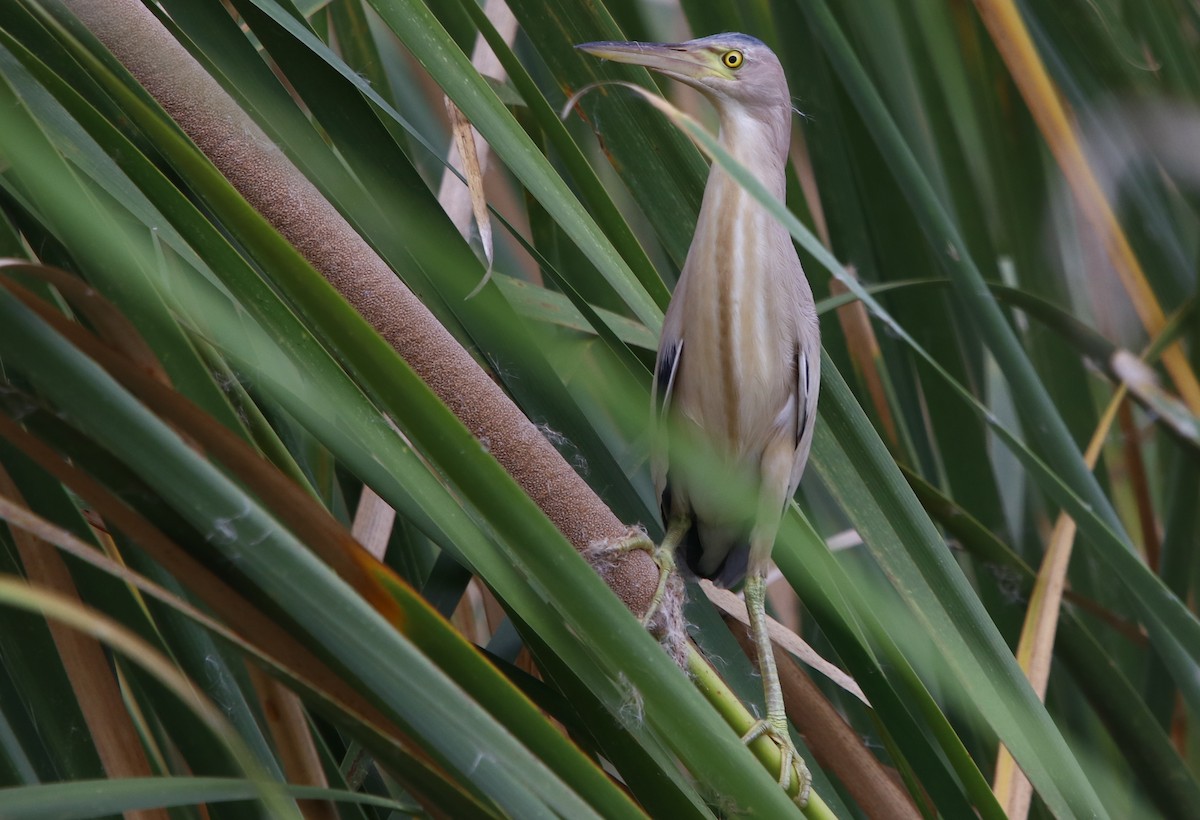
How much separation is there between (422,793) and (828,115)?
3.04ft

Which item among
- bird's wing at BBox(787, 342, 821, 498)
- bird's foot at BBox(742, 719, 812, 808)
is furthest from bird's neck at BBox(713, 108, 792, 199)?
bird's foot at BBox(742, 719, 812, 808)

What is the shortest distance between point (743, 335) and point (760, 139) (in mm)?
219

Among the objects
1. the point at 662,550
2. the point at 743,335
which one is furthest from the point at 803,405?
the point at 662,550

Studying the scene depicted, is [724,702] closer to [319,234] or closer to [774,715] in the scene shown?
[774,715]

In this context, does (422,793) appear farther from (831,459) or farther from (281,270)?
(831,459)

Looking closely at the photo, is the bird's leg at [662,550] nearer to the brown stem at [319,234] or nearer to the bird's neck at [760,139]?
the brown stem at [319,234]

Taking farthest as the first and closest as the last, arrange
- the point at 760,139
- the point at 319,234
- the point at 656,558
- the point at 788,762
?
1. the point at 760,139
2. the point at 656,558
3. the point at 788,762
4. the point at 319,234

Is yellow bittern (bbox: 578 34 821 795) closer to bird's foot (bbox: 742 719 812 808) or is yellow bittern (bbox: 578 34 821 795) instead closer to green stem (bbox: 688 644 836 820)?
bird's foot (bbox: 742 719 812 808)

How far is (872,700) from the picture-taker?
74 cm

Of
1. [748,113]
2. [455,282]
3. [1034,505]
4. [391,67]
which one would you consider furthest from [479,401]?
[1034,505]

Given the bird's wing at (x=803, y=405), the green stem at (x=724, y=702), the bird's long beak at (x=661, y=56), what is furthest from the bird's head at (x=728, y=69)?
the green stem at (x=724, y=702)

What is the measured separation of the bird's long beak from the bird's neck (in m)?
0.07

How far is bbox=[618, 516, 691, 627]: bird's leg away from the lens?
0.74m

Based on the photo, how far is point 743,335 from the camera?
112cm
